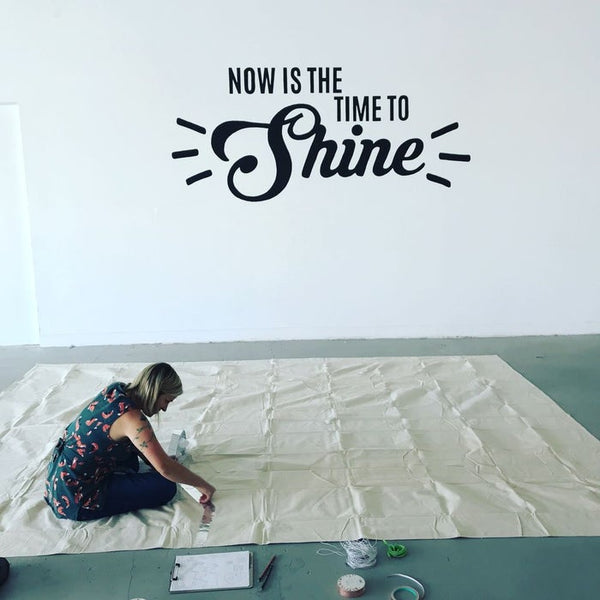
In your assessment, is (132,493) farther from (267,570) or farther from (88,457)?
(267,570)

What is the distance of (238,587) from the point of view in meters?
2.79

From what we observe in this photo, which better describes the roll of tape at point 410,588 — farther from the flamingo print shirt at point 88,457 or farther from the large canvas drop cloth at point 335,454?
the flamingo print shirt at point 88,457

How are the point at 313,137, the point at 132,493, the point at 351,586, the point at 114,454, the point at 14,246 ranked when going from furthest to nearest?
the point at 14,246 < the point at 313,137 < the point at 132,493 < the point at 114,454 < the point at 351,586

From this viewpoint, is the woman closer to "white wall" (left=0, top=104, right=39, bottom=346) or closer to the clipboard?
the clipboard

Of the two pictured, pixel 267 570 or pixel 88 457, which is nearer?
pixel 267 570

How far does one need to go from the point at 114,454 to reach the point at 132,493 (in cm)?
24

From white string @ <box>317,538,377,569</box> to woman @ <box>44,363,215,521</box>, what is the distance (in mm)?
740

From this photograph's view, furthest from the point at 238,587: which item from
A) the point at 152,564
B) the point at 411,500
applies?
the point at 411,500

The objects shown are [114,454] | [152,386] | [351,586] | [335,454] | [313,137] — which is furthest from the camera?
[313,137]

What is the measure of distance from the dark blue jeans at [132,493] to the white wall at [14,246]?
3391 millimetres

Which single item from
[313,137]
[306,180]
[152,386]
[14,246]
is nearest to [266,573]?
[152,386]

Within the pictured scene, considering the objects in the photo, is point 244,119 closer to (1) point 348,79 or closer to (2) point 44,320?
(1) point 348,79

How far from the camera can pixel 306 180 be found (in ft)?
19.9

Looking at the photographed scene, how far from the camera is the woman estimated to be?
3.06 metres
